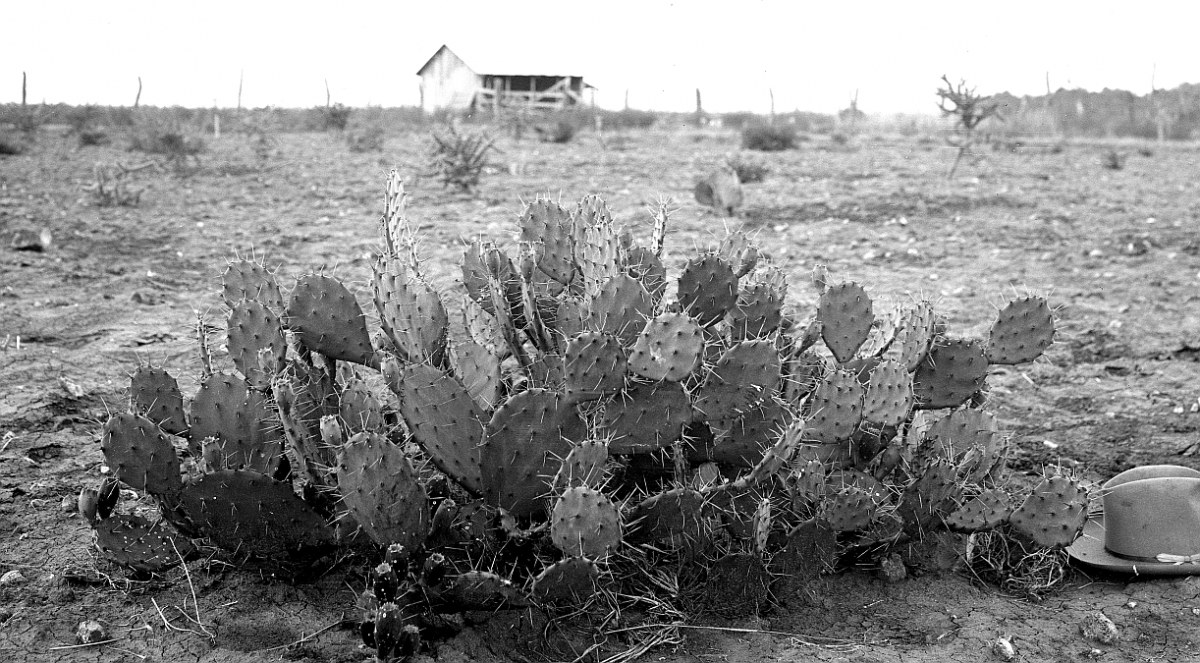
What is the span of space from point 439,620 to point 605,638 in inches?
15.1

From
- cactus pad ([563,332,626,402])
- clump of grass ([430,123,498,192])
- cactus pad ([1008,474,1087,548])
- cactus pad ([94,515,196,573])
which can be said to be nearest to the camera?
cactus pad ([563,332,626,402])

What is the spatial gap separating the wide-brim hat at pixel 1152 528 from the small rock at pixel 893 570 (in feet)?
1.52

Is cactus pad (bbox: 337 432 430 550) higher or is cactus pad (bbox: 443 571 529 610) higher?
cactus pad (bbox: 337 432 430 550)

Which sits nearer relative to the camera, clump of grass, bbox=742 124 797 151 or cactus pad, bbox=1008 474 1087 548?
Result: cactus pad, bbox=1008 474 1087 548

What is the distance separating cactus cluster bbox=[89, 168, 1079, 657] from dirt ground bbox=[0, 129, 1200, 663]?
173 mm

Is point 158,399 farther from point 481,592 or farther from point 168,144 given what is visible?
point 168,144

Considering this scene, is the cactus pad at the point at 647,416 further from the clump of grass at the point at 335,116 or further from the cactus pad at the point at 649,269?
the clump of grass at the point at 335,116

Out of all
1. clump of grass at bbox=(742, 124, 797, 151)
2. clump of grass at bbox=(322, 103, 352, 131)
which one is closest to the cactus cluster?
clump of grass at bbox=(742, 124, 797, 151)

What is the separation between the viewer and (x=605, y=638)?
7.52ft

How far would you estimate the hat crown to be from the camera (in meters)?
2.70

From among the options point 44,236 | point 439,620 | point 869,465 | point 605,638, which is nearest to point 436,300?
point 439,620

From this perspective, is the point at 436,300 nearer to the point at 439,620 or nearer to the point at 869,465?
the point at 439,620

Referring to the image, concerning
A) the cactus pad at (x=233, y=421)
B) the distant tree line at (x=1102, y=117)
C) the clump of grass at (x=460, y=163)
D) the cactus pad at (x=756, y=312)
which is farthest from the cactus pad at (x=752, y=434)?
the distant tree line at (x=1102, y=117)

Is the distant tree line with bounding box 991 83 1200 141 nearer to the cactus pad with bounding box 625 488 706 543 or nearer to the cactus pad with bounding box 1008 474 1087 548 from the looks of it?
the cactus pad with bounding box 1008 474 1087 548
